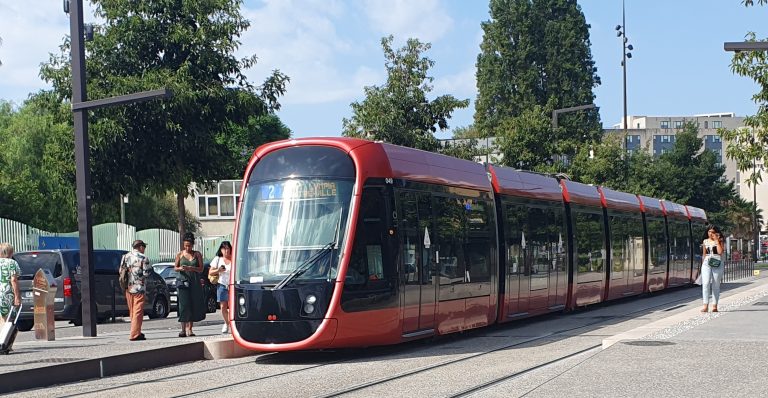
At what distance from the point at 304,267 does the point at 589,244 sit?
12746mm

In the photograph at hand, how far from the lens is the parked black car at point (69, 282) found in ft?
77.7

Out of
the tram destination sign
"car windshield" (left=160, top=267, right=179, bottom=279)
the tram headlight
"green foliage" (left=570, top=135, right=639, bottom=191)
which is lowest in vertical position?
"car windshield" (left=160, top=267, right=179, bottom=279)

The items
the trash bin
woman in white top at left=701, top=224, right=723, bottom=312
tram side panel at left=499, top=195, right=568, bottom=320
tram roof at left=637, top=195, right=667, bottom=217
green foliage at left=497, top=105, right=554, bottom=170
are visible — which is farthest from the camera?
green foliage at left=497, top=105, right=554, bottom=170

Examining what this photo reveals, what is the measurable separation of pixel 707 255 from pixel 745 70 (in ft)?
12.3

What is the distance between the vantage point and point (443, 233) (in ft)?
54.6

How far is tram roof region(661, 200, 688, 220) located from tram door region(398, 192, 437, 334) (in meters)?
20.7

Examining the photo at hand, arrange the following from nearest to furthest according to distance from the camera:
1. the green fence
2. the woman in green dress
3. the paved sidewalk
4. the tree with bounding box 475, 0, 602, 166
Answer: the paved sidewalk, the woman in green dress, the green fence, the tree with bounding box 475, 0, 602, 166

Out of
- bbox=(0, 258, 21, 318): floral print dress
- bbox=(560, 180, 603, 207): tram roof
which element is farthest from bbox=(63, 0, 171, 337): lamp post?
bbox=(560, 180, 603, 207): tram roof

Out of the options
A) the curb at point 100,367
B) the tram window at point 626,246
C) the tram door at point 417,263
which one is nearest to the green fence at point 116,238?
the tram window at point 626,246

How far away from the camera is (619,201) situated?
29016mm

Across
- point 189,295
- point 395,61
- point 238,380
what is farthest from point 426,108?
point 238,380

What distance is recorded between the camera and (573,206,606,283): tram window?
24.3m

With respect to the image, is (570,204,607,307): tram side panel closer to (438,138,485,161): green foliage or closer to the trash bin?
(438,138,485,161): green foliage

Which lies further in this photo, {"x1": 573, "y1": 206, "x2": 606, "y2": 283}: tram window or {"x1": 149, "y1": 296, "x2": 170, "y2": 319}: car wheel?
{"x1": 149, "y1": 296, "x2": 170, "y2": 319}: car wheel
